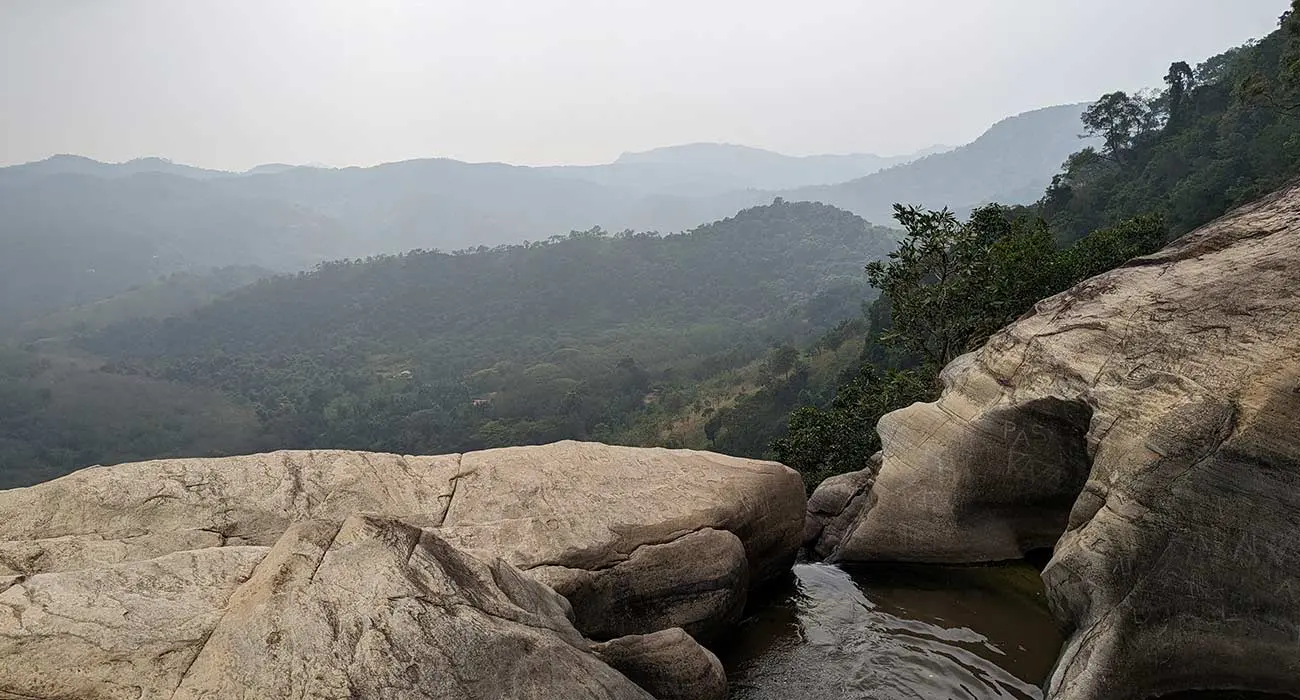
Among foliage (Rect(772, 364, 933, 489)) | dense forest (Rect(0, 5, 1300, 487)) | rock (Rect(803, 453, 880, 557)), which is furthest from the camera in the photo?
dense forest (Rect(0, 5, 1300, 487))

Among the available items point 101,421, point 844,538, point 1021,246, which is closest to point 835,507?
point 844,538

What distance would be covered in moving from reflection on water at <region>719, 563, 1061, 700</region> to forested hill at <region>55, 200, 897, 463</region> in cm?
6688

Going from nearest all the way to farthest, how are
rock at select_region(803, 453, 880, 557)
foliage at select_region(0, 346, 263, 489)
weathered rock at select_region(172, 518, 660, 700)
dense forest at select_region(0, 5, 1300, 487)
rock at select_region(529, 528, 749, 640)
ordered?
weathered rock at select_region(172, 518, 660, 700), rock at select_region(529, 528, 749, 640), rock at select_region(803, 453, 880, 557), dense forest at select_region(0, 5, 1300, 487), foliage at select_region(0, 346, 263, 489)

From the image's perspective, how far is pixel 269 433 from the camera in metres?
101

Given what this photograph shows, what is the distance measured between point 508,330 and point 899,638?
138157 mm

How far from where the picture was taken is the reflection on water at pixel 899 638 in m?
10.1

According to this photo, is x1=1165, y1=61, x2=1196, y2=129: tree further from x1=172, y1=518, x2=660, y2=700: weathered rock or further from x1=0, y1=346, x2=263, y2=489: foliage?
x1=0, y1=346, x2=263, y2=489: foliage

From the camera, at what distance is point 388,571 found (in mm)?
7129

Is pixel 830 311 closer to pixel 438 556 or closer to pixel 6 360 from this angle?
pixel 438 556

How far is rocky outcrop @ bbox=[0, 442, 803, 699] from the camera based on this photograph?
6.23m

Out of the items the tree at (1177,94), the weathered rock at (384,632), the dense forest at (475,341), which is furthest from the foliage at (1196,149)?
Answer: the dense forest at (475,341)

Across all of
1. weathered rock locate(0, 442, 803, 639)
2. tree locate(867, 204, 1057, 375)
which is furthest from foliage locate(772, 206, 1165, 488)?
weathered rock locate(0, 442, 803, 639)

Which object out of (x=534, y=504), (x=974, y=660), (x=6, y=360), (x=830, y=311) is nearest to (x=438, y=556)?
(x=534, y=504)

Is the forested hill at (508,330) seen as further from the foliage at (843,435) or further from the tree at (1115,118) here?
the foliage at (843,435)
